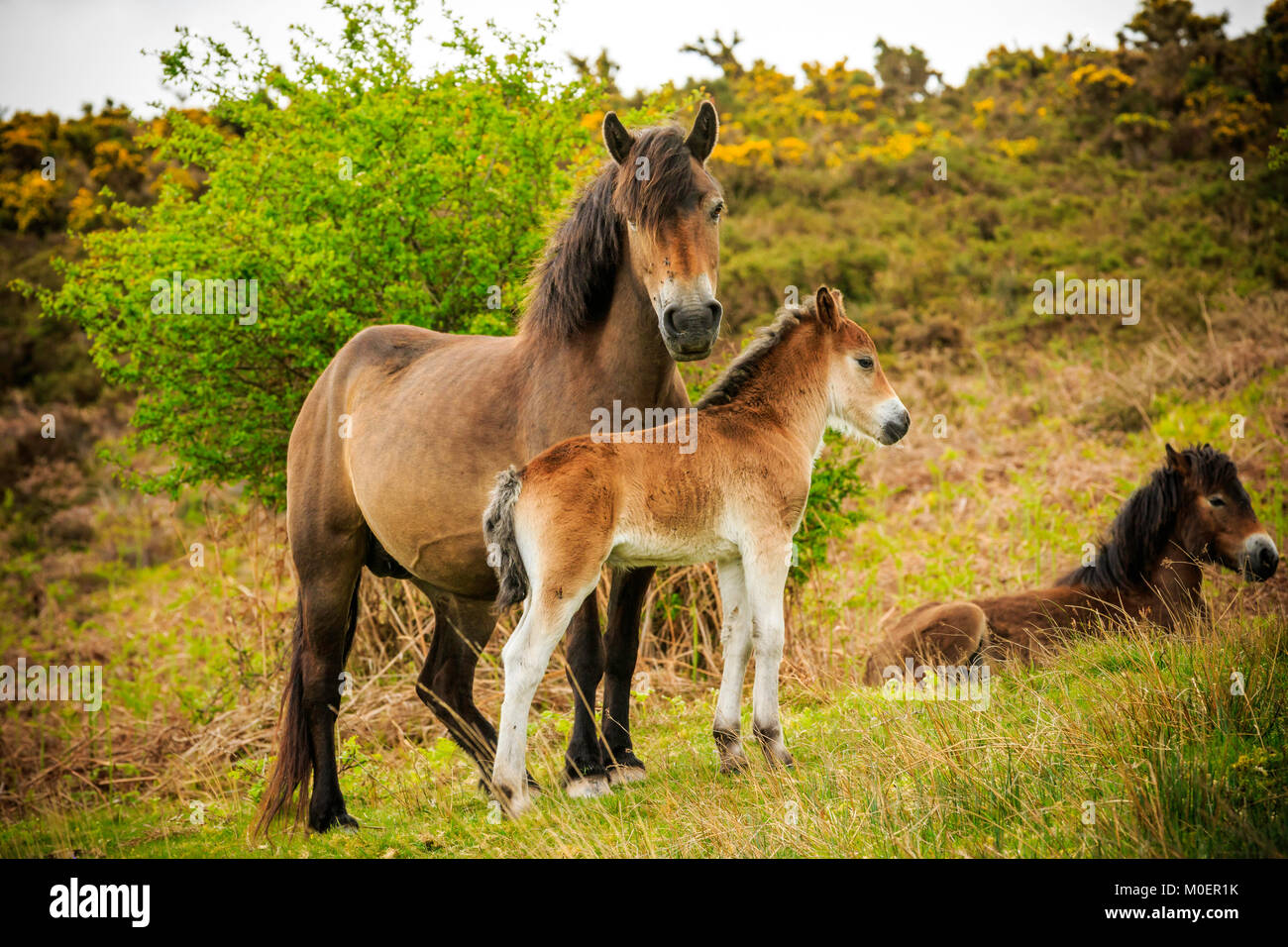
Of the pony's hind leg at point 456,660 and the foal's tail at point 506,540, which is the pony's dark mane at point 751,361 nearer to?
the foal's tail at point 506,540

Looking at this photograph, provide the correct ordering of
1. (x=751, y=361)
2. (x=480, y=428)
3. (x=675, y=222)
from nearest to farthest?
(x=675, y=222) → (x=751, y=361) → (x=480, y=428)

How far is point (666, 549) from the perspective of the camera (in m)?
4.66

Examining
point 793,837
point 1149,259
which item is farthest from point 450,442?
point 1149,259

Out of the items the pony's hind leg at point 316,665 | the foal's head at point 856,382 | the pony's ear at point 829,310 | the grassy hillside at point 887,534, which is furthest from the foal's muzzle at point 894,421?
the pony's hind leg at point 316,665

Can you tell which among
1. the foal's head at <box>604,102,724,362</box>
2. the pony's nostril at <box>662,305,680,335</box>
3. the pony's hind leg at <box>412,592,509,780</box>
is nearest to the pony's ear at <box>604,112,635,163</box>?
the foal's head at <box>604,102,724,362</box>

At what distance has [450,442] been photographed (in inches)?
228

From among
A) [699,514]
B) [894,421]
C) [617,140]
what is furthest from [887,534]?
[699,514]

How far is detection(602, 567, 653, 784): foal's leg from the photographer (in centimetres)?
554

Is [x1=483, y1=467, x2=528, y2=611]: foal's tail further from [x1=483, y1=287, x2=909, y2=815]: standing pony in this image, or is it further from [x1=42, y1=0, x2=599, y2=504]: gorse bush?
[x1=42, y1=0, x2=599, y2=504]: gorse bush

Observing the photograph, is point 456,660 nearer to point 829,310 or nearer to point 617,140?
point 829,310

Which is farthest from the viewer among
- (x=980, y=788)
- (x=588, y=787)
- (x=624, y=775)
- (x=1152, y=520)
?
(x=1152, y=520)

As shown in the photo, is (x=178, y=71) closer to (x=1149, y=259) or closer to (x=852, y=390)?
(x=852, y=390)

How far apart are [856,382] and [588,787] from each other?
2.48m
